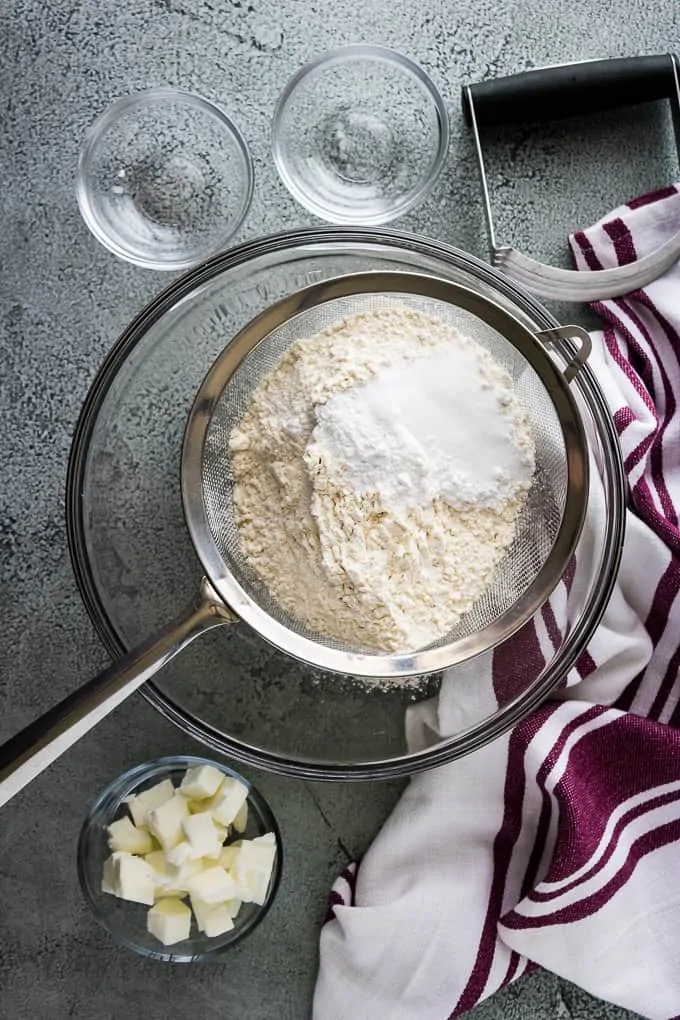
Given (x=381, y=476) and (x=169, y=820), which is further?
(x=169, y=820)

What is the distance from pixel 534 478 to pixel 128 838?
2.16 ft

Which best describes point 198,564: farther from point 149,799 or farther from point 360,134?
point 360,134

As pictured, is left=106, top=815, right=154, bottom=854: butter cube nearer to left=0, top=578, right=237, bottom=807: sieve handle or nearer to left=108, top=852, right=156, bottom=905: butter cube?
left=108, top=852, right=156, bottom=905: butter cube

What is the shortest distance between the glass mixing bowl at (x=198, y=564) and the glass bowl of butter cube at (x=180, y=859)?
0.28 feet

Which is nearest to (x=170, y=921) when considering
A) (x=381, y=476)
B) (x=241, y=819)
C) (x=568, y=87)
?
(x=241, y=819)

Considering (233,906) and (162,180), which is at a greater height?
(162,180)

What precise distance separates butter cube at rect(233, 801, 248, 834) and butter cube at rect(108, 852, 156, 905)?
0.11 metres

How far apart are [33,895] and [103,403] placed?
636 millimetres

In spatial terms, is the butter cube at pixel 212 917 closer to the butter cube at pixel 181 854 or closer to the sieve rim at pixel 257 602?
the butter cube at pixel 181 854

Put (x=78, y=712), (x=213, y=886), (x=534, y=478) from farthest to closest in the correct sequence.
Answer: (x=213, y=886)
(x=534, y=478)
(x=78, y=712)

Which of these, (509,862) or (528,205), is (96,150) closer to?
(528,205)

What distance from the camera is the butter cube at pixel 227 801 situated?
1.18m

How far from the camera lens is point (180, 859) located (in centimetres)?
116

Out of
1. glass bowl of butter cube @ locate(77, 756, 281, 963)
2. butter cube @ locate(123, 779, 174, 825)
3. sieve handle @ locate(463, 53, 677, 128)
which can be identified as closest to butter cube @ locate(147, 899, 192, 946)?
glass bowl of butter cube @ locate(77, 756, 281, 963)
